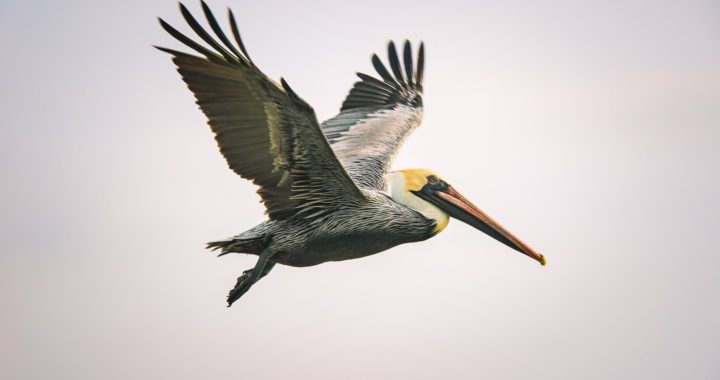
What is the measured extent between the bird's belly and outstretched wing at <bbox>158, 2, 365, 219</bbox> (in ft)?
1.04

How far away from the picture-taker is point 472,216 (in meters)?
10.8

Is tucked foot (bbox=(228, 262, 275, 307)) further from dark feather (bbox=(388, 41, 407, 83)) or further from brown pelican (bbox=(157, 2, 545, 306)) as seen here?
dark feather (bbox=(388, 41, 407, 83))

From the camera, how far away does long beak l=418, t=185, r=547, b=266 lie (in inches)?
419

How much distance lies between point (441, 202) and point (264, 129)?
2.46 metres

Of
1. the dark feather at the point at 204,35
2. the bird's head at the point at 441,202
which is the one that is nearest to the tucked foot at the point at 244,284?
the bird's head at the point at 441,202

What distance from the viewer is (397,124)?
1275 cm

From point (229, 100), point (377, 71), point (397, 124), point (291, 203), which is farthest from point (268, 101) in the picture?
point (377, 71)

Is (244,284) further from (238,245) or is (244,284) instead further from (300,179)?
(300,179)

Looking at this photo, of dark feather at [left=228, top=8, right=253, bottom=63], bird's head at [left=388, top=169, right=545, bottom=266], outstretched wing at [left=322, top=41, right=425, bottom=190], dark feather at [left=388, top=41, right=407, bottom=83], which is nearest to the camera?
dark feather at [left=228, top=8, right=253, bottom=63]

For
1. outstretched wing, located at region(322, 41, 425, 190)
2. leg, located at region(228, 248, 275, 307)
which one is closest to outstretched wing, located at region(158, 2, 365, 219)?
leg, located at region(228, 248, 275, 307)

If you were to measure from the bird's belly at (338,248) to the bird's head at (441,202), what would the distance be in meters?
0.55

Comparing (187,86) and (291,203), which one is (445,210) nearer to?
(291,203)

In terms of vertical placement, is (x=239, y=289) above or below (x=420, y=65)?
below

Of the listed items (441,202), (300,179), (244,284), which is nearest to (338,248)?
(300,179)
